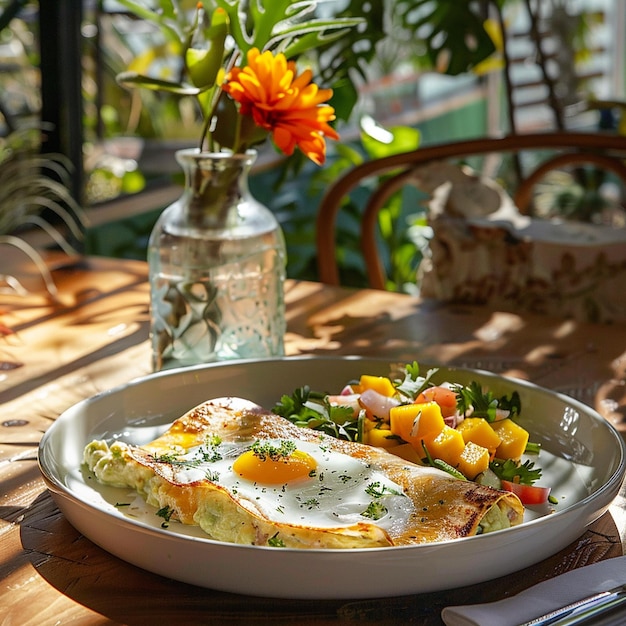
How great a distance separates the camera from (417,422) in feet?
3.00

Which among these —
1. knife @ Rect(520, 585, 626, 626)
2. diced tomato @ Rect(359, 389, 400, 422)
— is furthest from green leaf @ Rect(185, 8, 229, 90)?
knife @ Rect(520, 585, 626, 626)

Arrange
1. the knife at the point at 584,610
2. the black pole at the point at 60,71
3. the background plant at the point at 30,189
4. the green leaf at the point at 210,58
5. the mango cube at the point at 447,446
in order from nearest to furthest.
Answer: the knife at the point at 584,610 < the mango cube at the point at 447,446 < the green leaf at the point at 210,58 < the background plant at the point at 30,189 < the black pole at the point at 60,71

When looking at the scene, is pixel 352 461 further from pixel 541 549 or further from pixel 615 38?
pixel 615 38

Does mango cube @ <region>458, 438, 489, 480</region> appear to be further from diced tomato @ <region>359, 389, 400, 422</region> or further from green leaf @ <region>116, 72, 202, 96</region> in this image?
green leaf @ <region>116, 72, 202, 96</region>

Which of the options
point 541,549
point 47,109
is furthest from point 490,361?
point 47,109

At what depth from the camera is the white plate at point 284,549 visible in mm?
691

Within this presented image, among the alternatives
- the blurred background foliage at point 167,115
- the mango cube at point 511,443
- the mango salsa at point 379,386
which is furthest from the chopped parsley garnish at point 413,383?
the blurred background foliage at point 167,115

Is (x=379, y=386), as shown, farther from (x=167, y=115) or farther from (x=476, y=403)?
(x=167, y=115)

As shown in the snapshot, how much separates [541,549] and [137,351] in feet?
2.69

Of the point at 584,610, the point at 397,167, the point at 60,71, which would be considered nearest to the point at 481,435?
the point at 584,610

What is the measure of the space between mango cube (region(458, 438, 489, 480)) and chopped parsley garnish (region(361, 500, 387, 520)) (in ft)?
0.46

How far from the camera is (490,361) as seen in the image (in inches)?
55.3

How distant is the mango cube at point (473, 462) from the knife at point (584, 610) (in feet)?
0.62

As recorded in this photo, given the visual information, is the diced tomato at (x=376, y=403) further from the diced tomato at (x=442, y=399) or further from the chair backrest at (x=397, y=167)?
the chair backrest at (x=397, y=167)
